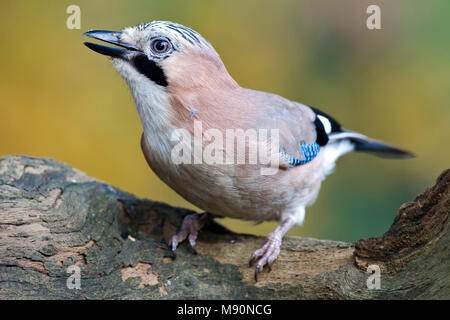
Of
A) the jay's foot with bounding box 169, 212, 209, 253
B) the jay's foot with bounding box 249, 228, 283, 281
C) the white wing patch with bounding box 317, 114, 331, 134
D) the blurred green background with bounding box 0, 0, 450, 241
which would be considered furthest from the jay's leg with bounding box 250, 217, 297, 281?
the blurred green background with bounding box 0, 0, 450, 241

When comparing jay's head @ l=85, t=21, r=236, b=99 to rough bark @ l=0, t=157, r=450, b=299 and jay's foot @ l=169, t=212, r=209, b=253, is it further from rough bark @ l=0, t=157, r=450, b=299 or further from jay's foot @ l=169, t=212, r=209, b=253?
jay's foot @ l=169, t=212, r=209, b=253

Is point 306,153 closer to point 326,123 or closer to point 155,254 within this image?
point 326,123

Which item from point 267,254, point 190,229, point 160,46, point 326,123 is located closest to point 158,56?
point 160,46

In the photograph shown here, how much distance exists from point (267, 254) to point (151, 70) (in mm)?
1513

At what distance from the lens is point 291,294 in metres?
3.41

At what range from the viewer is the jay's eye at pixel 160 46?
11.2ft

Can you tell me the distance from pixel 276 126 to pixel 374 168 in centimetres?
275

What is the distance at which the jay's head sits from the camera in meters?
3.39

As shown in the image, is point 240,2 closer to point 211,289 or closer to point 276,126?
point 276,126

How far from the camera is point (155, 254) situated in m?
3.63

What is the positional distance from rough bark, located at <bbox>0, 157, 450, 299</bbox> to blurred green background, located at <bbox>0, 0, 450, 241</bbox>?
1.94 metres

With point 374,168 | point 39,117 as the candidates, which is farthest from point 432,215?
point 39,117

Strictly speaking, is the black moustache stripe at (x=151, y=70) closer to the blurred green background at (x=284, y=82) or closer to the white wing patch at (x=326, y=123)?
the white wing patch at (x=326, y=123)

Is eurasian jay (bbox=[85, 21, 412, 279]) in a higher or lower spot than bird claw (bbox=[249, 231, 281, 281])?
higher
